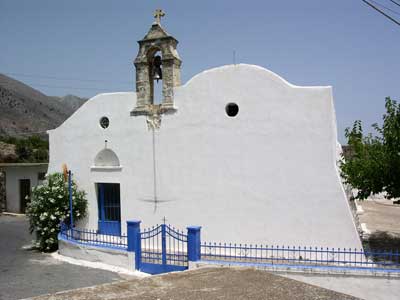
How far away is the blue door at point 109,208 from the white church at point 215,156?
3 cm

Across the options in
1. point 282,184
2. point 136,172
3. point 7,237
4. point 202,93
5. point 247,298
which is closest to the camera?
point 247,298

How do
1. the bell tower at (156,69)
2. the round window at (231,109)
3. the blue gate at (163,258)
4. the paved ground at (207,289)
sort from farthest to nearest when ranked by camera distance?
the bell tower at (156,69) → the round window at (231,109) → the blue gate at (163,258) → the paved ground at (207,289)

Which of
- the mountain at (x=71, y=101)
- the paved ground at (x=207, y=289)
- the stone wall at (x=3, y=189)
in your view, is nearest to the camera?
the paved ground at (x=207, y=289)

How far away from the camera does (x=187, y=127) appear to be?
10.9m

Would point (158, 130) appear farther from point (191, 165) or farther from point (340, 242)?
point (340, 242)

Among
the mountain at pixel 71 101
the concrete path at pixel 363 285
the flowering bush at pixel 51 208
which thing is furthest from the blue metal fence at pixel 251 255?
the mountain at pixel 71 101

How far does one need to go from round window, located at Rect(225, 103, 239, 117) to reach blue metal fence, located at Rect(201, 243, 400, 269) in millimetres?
3395

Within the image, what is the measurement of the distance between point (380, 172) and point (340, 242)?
73.4 inches

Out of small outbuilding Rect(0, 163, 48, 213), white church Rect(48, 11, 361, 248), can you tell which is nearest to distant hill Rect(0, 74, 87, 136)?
small outbuilding Rect(0, 163, 48, 213)

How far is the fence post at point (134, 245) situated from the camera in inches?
397

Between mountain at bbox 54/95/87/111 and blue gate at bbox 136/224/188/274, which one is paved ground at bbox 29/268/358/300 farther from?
mountain at bbox 54/95/87/111

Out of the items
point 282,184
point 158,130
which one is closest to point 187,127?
point 158,130

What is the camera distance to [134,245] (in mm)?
10117

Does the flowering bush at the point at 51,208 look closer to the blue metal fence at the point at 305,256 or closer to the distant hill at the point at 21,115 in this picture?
the blue metal fence at the point at 305,256
